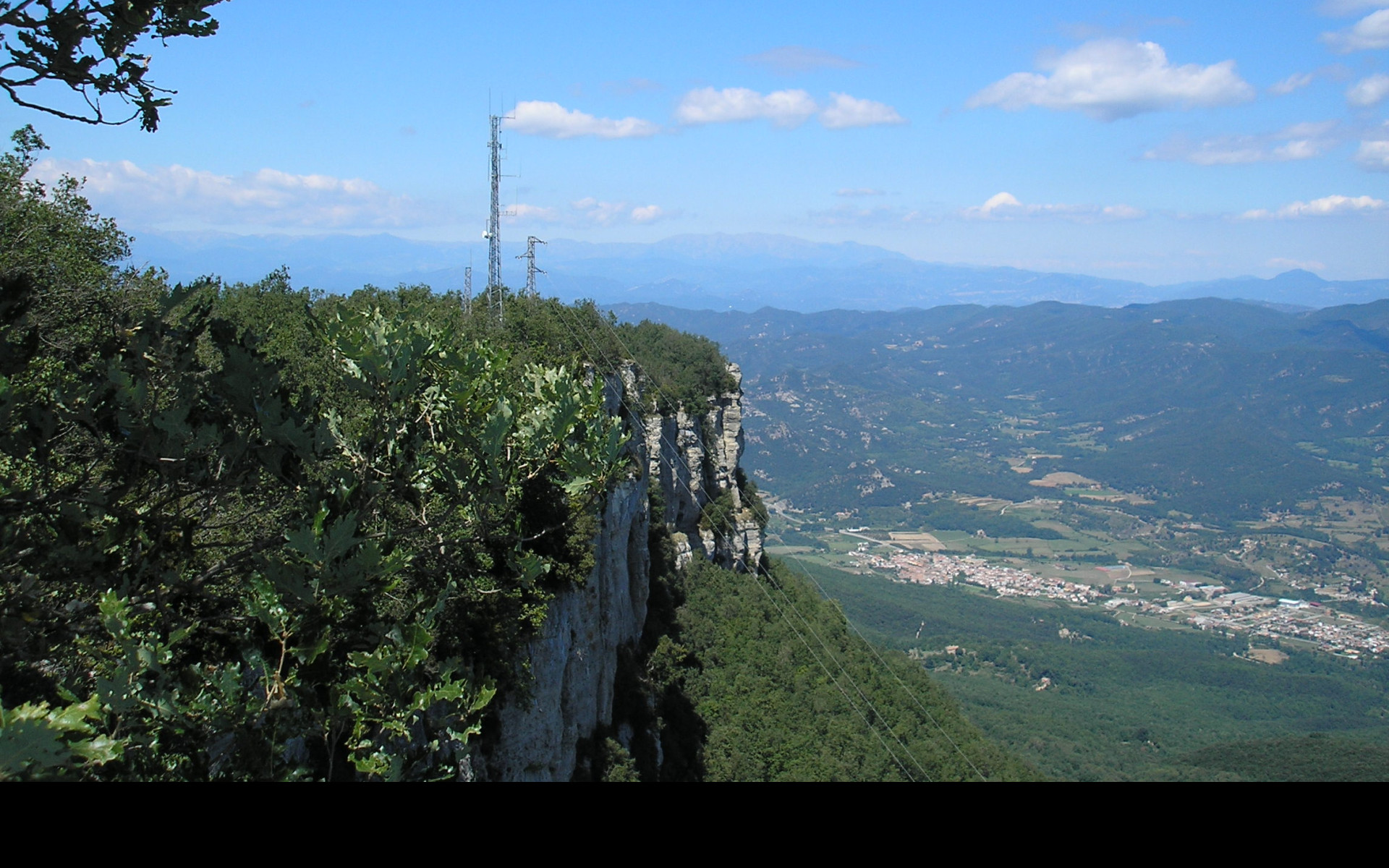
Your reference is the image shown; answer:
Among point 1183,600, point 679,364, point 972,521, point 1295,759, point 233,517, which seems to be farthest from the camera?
point 972,521

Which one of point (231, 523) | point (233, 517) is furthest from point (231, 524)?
point (233, 517)

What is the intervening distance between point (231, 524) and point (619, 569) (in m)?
17.2

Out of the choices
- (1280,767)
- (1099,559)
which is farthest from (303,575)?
(1099,559)

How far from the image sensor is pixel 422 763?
22.3 ft

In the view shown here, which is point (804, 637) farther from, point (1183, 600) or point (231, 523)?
point (1183, 600)

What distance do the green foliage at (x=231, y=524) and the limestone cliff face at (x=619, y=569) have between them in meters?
7.37

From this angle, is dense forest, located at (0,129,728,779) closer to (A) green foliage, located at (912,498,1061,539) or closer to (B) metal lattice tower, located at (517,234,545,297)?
(B) metal lattice tower, located at (517,234,545,297)

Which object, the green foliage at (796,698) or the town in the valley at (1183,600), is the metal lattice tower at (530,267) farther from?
the town in the valley at (1183,600)

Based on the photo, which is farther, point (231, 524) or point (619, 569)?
point (619, 569)

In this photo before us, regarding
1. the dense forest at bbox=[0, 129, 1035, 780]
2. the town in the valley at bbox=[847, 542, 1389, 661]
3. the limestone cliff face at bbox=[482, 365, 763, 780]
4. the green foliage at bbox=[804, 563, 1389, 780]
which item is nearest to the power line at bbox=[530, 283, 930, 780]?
the limestone cliff face at bbox=[482, 365, 763, 780]

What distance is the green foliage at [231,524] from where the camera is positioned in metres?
5.49

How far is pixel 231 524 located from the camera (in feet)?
24.7
